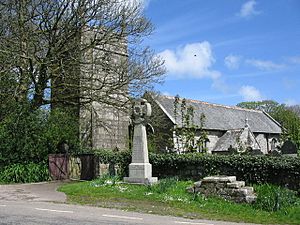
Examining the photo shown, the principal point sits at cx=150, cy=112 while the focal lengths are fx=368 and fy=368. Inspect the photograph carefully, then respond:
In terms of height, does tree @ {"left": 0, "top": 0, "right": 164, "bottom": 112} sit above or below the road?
above

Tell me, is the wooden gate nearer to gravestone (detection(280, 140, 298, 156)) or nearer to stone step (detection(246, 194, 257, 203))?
stone step (detection(246, 194, 257, 203))

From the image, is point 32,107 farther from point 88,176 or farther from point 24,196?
point 24,196

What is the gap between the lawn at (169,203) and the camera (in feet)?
31.7

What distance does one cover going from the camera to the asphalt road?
806cm

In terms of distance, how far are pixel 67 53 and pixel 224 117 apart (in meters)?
26.0

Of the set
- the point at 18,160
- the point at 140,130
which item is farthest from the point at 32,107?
the point at 140,130

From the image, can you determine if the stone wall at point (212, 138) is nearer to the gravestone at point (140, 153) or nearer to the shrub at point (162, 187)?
the gravestone at point (140, 153)

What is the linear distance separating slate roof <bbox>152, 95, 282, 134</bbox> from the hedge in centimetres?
1665

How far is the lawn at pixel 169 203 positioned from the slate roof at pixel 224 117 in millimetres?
20670

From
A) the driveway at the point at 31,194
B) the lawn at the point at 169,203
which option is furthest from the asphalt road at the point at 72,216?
the driveway at the point at 31,194

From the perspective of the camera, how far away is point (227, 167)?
15445mm

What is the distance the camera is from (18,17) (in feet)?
61.6

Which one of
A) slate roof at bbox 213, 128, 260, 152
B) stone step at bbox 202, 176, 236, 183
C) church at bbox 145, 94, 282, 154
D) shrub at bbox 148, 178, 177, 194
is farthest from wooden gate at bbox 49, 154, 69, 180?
slate roof at bbox 213, 128, 260, 152

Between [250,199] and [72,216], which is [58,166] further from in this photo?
[250,199]
